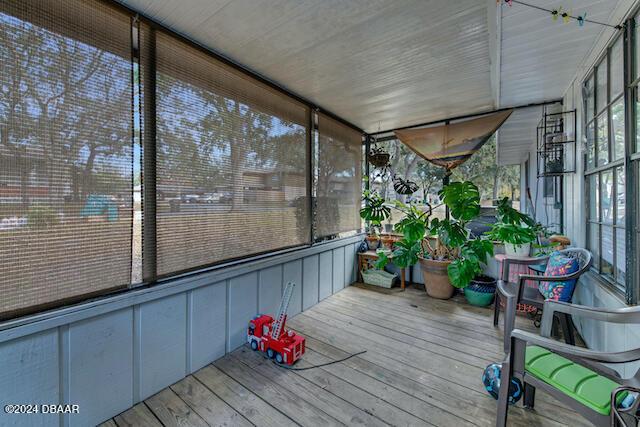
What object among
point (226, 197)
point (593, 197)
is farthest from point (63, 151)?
point (593, 197)

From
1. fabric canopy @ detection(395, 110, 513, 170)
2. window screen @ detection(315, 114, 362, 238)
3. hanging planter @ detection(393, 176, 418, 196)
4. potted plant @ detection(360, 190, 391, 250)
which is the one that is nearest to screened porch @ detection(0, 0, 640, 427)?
fabric canopy @ detection(395, 110, 513, 170)

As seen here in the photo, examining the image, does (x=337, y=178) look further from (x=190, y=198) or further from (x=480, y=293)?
Answer: (x=480, y=293)

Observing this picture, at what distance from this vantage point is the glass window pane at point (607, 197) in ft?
6.03

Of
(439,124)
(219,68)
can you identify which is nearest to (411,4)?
(219,68)

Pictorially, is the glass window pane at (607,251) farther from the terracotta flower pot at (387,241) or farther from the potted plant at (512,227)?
the terracotta flower pot at (387,241)

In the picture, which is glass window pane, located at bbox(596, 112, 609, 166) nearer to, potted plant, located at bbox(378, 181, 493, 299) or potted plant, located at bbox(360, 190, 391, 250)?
potted plant, located at bbox(378, 181, 493, 299)

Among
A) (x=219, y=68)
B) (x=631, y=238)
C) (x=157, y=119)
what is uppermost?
(x=219, y=68)

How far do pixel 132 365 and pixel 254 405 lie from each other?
80 cm

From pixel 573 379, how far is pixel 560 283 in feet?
3.96

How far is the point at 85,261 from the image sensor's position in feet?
4.76

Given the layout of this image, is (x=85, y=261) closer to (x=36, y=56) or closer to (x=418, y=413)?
(x=36, y=56)

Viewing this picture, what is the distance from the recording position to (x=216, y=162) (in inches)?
81.4

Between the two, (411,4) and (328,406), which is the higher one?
(411,4)

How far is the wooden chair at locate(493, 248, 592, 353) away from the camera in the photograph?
1982 millimetres
